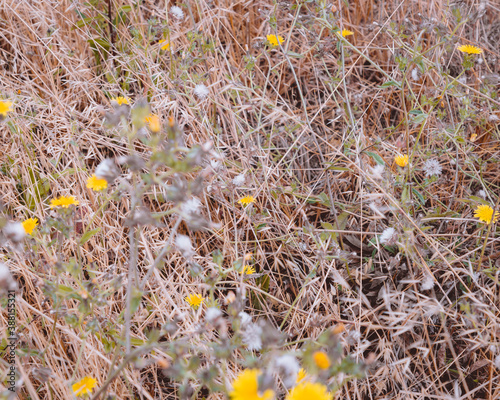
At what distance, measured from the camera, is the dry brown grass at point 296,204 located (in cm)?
116

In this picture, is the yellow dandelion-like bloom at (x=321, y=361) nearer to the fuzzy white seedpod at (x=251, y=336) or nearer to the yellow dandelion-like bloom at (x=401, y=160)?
the fuzzy white seedpod at (x=251, y=336)

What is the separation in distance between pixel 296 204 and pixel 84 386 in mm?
884

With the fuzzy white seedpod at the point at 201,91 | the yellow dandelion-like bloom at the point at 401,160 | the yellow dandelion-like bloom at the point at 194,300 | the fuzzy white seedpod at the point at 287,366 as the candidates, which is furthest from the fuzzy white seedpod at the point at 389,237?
the fuzzy white seedpod at the point at 201,91

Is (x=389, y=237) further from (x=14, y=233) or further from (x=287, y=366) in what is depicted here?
(x=14, y=233)

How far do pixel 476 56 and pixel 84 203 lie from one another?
1787 millimetres

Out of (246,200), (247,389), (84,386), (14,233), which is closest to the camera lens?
(247,389)

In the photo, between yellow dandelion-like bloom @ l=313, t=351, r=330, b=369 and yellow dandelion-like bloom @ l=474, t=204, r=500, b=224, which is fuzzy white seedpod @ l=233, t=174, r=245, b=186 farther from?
yellow dandelion-like bloom @ l=313, t=351, r=330, b=369

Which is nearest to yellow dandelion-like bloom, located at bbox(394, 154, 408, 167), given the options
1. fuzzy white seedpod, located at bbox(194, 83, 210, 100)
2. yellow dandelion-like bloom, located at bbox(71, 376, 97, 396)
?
fuzzy white seedpod, located at bbox(194, 83, 210, 100)

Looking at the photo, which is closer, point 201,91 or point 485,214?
point 485,214

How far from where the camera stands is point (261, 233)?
60.6 inches

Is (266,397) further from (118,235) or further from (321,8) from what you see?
(321,8)

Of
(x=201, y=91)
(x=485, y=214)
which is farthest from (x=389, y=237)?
(x=201, y=91)

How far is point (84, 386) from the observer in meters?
0.99

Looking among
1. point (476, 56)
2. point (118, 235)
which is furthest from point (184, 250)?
point (476, 56)
